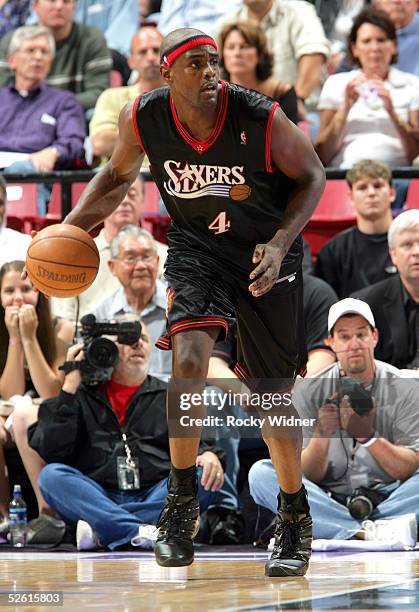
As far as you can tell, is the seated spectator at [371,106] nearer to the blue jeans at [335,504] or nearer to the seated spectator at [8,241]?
the seated spectator at [8,241]

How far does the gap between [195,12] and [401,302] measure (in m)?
4.30

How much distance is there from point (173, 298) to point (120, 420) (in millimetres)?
2267

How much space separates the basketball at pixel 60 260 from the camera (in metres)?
4.24

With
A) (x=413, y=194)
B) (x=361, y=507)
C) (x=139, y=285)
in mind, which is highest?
(x=413, y=194)

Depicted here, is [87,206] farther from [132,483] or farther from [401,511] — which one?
[401,511]

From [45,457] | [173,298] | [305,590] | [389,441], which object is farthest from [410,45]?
[305,590]

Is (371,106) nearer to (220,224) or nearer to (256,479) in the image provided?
(256,479)

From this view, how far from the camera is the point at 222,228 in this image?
161 inches

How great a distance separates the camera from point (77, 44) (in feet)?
31.1

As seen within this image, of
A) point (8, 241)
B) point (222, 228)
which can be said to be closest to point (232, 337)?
point (8, 241)

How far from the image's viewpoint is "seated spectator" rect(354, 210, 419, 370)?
20.6 ft

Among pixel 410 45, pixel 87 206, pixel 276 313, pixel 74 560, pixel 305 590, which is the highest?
pixel 410 45

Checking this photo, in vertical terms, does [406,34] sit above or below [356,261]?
above

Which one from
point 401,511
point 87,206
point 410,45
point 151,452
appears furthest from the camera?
point 410,45
